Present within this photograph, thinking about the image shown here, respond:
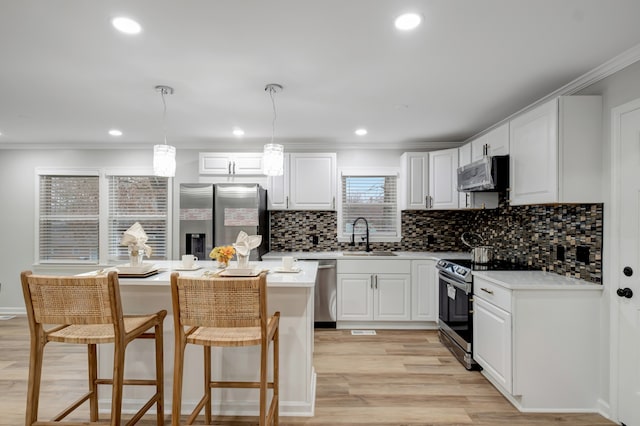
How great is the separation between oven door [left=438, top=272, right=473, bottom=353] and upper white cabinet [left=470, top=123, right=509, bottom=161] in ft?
4.19

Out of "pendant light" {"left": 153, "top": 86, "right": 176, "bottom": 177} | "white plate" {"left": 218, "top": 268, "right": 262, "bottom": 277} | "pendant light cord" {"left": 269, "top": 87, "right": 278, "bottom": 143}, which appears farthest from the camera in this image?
"pendant light cord" {"left": 269, "top": 87, "right": 278, "bottom": 143}

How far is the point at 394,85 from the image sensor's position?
2.58 metres

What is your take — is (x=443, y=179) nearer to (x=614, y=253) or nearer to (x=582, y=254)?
(x=582, y=254)

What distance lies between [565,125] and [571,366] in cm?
169

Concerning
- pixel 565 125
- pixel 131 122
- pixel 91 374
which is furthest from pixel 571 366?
pixel 131 122

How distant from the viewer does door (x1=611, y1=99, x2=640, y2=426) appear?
6.70 ft

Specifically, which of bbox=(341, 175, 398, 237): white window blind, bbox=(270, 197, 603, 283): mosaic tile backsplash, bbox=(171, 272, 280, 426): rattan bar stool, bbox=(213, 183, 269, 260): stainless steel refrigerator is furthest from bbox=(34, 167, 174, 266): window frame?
bbox=(171, 272, 280, 426): rattan bar stool

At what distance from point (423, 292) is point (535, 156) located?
2062mm

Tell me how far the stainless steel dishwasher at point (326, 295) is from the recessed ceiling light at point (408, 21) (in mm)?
2798

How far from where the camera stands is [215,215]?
3.98 metres

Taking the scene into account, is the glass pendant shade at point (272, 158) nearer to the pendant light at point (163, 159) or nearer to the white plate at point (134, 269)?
the pendant light at point (163, 159)

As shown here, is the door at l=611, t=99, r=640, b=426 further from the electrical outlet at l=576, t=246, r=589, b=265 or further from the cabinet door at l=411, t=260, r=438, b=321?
the cabinet door at l=411, t=260, r=438, b=321

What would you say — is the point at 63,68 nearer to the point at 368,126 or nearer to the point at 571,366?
the point at 368,126

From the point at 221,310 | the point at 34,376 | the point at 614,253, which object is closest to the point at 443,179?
the point at 614,253
